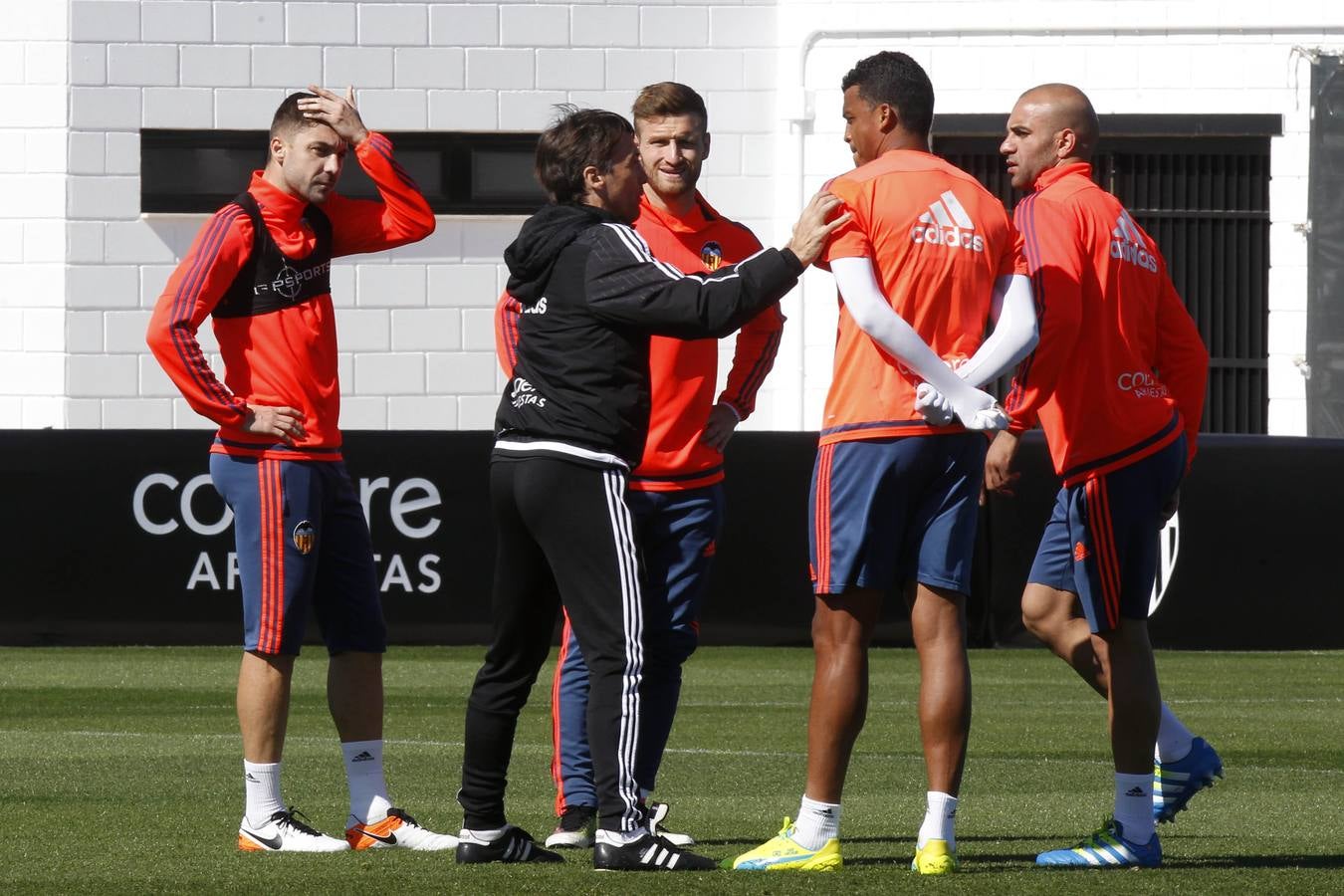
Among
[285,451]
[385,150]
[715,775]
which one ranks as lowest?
[715,775]

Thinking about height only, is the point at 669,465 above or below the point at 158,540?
above

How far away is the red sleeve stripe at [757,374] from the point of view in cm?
598

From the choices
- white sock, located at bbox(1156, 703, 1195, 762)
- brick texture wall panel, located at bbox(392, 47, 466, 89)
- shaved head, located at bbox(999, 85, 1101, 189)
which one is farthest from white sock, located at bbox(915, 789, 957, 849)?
brick texture wall panel, located at bbox(392, 47, 466, 89)

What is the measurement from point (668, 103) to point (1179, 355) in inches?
59.6

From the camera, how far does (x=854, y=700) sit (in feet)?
16.1

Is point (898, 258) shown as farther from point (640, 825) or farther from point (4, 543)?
point (4, 543)

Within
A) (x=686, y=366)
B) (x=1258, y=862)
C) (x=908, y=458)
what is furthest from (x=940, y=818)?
(x=686, y=366)

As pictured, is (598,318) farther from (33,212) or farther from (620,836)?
(33,212)

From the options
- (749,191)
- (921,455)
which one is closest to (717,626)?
(749,191)

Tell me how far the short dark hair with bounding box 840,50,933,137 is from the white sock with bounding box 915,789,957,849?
60.9 inches

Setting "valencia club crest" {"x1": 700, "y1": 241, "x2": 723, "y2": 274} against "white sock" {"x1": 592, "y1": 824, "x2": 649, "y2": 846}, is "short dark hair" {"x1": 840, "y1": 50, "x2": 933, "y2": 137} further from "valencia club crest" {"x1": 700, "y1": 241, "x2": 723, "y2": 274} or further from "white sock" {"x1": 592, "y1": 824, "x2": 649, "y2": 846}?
"white sock" {"x1": 592, "y1": 824, "x2": 649, "y2": 846}

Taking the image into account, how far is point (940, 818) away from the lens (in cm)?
478

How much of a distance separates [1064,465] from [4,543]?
804 cm

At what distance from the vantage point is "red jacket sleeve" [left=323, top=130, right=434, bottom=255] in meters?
5.77
